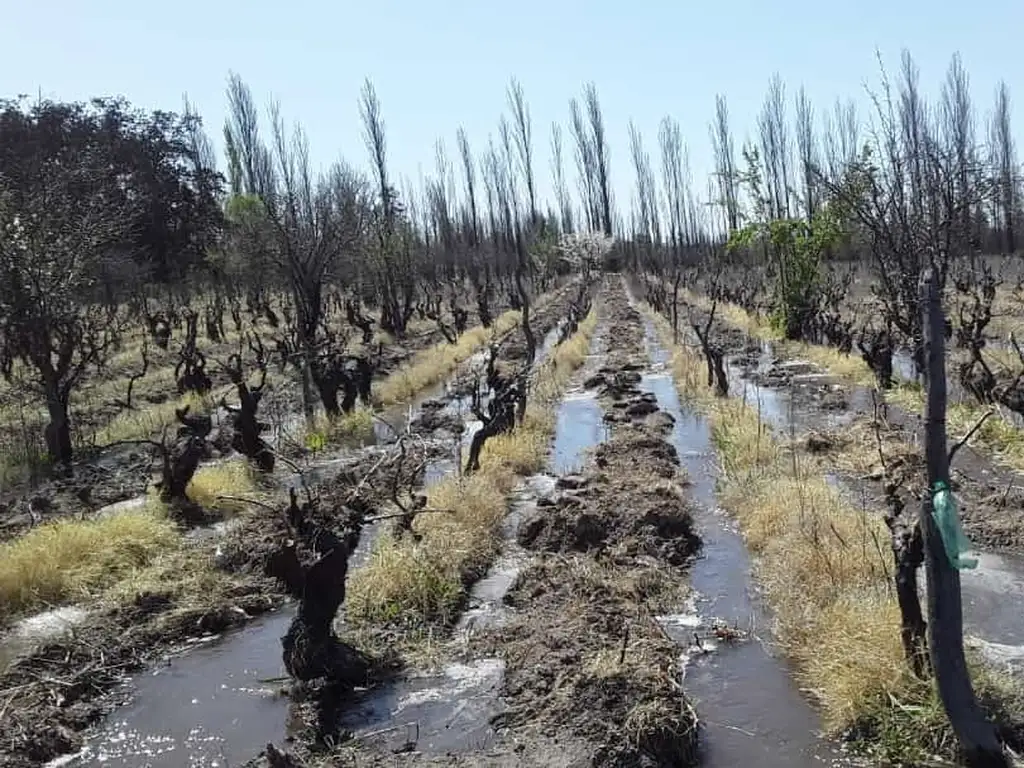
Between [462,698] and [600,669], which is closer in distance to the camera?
[600,669]

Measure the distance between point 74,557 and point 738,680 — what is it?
21.7ft

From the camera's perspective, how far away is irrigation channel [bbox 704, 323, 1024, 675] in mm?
7160

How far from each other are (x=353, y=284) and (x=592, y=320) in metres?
13.7

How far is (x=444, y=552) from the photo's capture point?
9.45 meters

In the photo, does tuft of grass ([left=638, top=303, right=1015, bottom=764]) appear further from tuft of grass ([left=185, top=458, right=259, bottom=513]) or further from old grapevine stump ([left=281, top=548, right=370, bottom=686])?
tuft of grass ([left=185, top=458, right=259, bottom=513])

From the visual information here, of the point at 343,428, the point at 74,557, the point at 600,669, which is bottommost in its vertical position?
the point at 600,669

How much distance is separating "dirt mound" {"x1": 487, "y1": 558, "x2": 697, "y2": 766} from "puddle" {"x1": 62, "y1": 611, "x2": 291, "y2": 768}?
1795 millimetres

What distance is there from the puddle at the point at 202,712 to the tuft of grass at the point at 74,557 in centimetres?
183

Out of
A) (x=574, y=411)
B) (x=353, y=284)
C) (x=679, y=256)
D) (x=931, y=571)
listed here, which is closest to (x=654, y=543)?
(x=931, y=571)

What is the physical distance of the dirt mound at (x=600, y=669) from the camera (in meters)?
5.89

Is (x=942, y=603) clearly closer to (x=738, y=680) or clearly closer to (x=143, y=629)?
(x=738, y=680)

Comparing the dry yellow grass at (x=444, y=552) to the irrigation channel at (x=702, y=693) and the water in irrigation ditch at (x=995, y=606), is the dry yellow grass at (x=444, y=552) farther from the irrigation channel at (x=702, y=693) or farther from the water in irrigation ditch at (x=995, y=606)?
the water in irrigation ditch at (x=995, y=606)

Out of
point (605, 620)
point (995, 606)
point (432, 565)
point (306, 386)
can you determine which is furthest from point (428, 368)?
point (995, 606)

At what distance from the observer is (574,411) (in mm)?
19609
